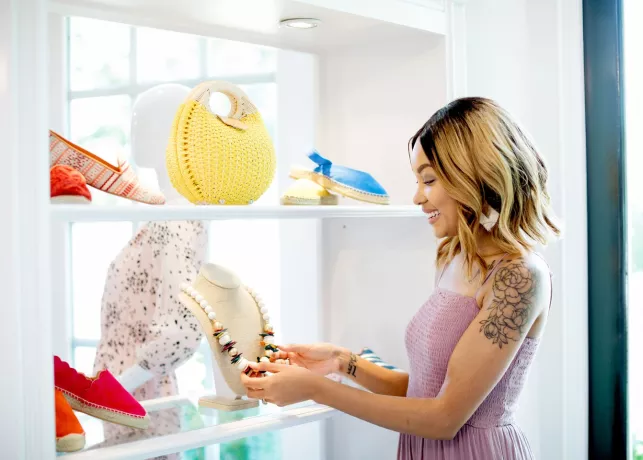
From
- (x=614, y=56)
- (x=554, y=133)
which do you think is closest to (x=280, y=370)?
(x=554, y=133)

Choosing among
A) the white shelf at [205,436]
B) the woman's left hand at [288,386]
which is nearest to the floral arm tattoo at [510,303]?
the woman's left hand at [288,386]

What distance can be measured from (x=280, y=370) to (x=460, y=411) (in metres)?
0.35

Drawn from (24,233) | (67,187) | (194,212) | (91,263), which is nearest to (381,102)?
(194,212)

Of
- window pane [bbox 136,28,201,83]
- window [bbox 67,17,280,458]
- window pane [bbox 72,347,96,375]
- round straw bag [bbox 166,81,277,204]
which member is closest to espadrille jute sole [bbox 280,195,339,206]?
round straw bag [bbox 166,81,277,204]

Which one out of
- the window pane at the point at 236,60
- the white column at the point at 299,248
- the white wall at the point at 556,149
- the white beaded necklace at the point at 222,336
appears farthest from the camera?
the window pane at the point at 236,60

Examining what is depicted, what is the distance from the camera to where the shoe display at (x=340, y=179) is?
1729 mm

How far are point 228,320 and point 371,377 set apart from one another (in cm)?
36

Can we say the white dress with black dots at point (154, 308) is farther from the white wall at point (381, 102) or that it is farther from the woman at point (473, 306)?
the white wall at point (381, 102)

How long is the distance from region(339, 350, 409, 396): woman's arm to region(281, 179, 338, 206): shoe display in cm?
34

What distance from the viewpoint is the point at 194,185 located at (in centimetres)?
147

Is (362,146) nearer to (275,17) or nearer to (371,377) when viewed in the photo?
(275,17)

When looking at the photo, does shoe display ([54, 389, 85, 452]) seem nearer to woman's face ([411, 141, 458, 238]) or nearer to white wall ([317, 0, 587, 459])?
woman's face ([411, 141, 458, 238])

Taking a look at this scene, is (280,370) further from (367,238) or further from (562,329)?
(562,329)

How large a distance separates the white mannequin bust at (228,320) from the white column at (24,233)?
377 mm
